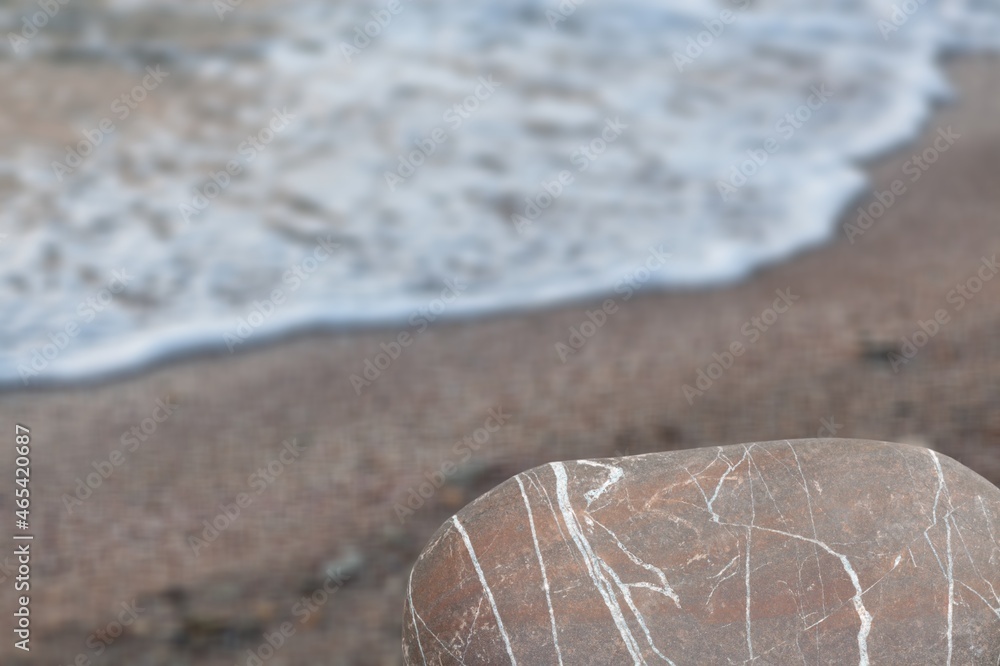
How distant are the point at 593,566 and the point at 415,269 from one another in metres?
2.35

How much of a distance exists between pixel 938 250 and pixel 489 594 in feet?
8.51

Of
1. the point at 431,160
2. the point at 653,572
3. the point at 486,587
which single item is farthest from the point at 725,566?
the point at 431,160

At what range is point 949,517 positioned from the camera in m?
2.31

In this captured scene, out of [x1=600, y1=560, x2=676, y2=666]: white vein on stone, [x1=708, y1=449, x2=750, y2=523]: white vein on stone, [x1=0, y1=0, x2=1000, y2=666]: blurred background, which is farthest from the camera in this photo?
[x1=0, y1=0, x2=1000, y2=666]: blurred background

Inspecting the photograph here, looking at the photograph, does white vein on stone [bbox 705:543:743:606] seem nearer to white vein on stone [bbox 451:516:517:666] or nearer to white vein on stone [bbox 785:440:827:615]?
white vein on stone [bbox 785:440:827:615]

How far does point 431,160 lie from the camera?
16.7 ft

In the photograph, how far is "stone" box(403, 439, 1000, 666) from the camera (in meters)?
2.18

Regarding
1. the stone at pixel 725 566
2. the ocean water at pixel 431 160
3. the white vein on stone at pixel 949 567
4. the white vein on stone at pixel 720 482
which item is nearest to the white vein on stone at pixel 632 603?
the stone at pixel 725 566

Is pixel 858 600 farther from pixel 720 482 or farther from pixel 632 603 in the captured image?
pixel 632 603

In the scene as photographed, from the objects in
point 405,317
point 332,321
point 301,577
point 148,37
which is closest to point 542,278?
point 405,317

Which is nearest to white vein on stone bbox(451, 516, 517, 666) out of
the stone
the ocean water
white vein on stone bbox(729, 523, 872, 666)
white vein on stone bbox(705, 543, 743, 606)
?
the stone

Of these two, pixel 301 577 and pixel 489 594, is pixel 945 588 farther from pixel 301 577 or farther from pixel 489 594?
pixel 301 577

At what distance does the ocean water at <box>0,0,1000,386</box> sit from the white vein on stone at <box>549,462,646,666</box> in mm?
1760

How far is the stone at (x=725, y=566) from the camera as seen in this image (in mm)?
2184
